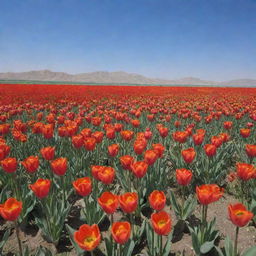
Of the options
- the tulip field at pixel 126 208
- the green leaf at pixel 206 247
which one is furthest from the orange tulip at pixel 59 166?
the green leaf at pixel 206 247

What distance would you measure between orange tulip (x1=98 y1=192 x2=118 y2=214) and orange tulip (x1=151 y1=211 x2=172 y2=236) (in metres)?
0.33

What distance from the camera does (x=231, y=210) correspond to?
1.88 meters

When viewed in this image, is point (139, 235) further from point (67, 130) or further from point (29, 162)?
point (67, 130)

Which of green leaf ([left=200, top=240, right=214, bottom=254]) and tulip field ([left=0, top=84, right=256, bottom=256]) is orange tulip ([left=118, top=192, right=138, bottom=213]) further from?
green leaf ([left=200, top=240, right=214, bottom=254])

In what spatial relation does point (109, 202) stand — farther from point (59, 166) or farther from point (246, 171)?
point (246, 171)

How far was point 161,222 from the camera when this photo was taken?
2035 millimetres

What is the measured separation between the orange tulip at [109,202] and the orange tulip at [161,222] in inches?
12.9

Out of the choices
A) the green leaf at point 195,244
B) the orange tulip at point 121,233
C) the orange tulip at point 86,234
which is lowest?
the green leaf at point 195,244

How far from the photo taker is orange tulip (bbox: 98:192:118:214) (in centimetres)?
196

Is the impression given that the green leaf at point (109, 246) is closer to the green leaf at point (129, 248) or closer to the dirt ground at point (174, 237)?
the green leaf at point (129, 248)

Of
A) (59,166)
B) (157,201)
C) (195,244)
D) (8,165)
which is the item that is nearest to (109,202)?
(157,201)

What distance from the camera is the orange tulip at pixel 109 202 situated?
1.96 meters

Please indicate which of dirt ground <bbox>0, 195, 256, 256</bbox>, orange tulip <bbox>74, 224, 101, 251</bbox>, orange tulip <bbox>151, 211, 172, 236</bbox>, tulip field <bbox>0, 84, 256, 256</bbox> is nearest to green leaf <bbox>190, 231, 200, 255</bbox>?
tulip field <bbox>0, 84, 256, 256</bbox>

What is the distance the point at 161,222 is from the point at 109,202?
483mm
